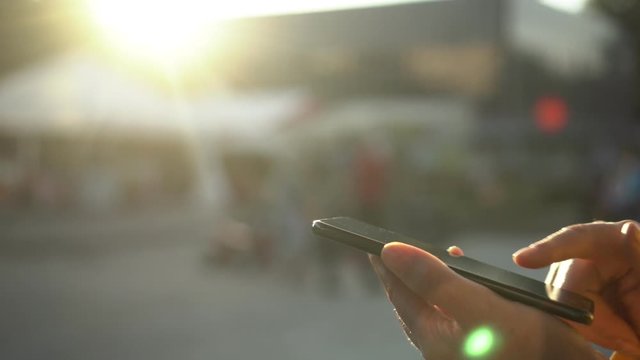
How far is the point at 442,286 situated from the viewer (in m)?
0.95

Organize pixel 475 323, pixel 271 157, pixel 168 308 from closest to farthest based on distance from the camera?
pixel 475 323, pixel 168 308, pixel 271 157

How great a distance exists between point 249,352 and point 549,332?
476 cm

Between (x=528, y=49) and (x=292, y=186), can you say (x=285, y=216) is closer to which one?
(x=292, y=186)

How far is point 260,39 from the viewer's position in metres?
14.4

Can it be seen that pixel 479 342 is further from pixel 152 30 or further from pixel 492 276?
pixel 152 30

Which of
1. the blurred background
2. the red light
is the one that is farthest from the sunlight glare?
the red light

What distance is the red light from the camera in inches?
638

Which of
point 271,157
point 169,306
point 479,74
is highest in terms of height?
point 479,74

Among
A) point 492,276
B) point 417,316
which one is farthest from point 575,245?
point 417,316

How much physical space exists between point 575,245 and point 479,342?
45cm

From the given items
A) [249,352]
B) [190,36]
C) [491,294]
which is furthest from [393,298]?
[190,36]

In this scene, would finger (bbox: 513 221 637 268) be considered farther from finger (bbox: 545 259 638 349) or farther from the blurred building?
the blurred building

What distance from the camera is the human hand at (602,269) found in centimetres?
130

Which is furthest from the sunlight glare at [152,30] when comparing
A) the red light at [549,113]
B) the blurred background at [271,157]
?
the red light at [549,113]
